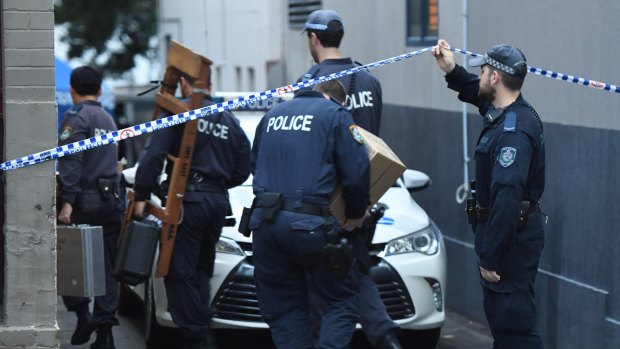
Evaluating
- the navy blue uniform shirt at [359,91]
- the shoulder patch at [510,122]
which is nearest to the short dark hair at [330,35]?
the navy blue uniform shirt at [359,91]

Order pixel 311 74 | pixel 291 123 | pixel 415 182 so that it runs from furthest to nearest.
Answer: pixel 415 182 → pixel 311 74 → pixel 291 123

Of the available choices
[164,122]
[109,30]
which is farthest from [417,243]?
[109,30]

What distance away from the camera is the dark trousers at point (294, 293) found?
645cm

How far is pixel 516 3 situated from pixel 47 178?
3.99 m

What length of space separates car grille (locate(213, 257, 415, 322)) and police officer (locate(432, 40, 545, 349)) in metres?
1.58

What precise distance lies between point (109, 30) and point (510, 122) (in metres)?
39.5

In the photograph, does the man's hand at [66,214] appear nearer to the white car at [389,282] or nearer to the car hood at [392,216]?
the white car at [389,282]

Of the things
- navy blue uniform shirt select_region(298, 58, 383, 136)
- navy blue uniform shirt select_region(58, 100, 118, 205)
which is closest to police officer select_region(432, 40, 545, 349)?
navy blue uniform shirt select_region(298, 58, 383, 136)

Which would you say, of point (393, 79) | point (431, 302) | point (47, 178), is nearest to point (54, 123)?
point (47, 178)

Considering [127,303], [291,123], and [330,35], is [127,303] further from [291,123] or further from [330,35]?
[291,123]

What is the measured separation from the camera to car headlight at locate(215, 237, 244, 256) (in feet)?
27.3

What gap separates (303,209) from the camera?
6.36 metres

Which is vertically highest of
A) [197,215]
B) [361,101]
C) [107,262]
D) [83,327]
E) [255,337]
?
[361,101]

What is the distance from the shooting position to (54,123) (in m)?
6.89
